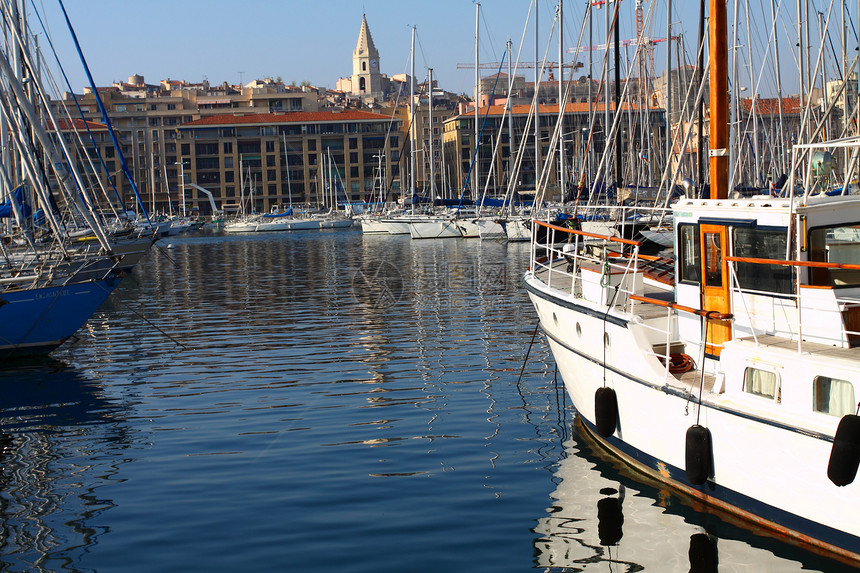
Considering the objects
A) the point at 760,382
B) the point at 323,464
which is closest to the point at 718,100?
the point at 760,382

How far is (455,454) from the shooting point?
1334 cm

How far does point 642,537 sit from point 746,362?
2228 mm

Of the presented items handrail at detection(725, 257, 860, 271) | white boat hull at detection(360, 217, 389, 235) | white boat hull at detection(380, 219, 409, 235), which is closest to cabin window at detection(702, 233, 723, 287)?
handrail at detection(725, 257, 860, 271)

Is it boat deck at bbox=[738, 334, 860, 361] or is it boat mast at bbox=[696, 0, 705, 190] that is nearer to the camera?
boat deck at bbox=[738, 334, 860, 361]

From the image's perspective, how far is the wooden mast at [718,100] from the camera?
1249cm

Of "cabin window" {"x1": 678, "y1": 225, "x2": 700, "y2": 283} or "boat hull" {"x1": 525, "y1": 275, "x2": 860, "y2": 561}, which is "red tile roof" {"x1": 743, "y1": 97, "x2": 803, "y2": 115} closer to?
"boat hull" {"x1": 525, "y1": 275, "x2": 860, "y2": 561}

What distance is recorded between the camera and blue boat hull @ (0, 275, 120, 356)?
2200 centimetres

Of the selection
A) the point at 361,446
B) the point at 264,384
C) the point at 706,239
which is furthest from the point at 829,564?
the point at 264,384

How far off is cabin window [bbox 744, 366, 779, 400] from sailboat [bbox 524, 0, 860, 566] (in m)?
0.01

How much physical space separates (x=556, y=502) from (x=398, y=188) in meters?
145

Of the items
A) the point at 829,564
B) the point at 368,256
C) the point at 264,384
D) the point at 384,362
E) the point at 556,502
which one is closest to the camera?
the point at 829,564

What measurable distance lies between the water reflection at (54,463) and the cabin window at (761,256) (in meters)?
8.17

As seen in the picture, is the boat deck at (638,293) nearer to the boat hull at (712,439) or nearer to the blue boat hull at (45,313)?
the boat hull at (712,439)

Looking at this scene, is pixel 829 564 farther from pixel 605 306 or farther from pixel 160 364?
pixel 160 364
